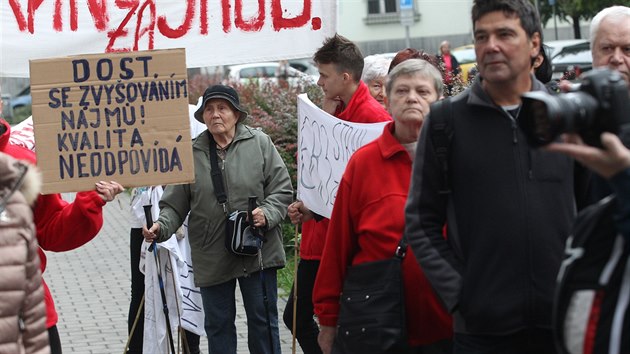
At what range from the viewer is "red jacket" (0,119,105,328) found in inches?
202

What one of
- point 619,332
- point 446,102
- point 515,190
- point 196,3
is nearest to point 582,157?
point 619,332

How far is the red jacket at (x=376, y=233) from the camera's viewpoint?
471 cm

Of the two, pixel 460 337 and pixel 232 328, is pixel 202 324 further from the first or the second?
pixel 460 337

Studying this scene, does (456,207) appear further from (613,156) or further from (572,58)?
(572,58)

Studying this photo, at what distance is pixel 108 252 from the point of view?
14.0 meters

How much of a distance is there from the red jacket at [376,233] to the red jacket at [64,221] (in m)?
1.02

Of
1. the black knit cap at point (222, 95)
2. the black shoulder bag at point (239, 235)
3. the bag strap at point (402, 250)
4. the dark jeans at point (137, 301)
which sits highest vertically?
the black knit cap at point (222, 95)

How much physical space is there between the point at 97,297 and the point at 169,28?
4864 mm

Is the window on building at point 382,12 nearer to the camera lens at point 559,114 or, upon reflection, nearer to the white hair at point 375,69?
the white hair at point 375,69

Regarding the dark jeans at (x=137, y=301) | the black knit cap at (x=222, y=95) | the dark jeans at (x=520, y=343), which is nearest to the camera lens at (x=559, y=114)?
the dark jeans at (x=520, y=343)

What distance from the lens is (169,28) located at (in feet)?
22.6

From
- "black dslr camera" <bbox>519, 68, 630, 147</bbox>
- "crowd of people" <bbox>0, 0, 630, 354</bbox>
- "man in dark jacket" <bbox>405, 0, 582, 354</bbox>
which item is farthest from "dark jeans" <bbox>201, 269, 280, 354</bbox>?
"black dslr camera" <bbox>519, 68, 630, 147</bbox>

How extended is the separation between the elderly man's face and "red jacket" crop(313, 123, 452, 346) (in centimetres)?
100

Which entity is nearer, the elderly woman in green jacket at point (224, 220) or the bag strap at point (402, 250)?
the bag strap at point (402, 250)
